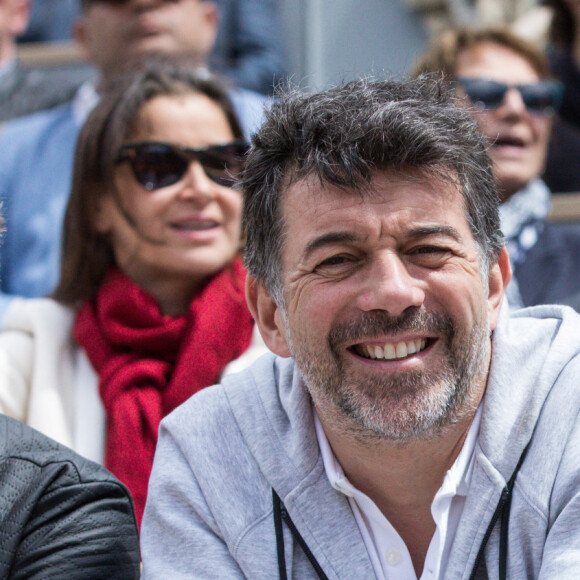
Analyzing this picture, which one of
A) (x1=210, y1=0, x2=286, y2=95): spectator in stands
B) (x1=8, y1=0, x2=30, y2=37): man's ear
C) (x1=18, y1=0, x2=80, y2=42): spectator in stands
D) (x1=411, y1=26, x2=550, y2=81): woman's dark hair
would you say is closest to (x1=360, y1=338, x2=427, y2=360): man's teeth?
(x1=411, y1=26, x2=550, y2=81): woman's dark hair

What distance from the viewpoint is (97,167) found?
2908mm

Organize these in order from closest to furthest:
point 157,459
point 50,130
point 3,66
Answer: point 157,459
point 50,130
point 3,66

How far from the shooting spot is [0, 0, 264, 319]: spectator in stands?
338 centimetres

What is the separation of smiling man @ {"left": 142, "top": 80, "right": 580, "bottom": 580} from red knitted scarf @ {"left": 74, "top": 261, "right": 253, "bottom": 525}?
0.63m

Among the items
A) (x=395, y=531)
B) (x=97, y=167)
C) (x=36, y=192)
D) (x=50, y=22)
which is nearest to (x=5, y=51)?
(x=50, y=22)

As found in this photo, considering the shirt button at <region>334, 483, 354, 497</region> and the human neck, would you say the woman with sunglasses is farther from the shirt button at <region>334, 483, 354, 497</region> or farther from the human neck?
the human neck

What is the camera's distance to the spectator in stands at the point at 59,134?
3375mm

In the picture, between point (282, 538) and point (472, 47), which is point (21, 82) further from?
point (282, 538)

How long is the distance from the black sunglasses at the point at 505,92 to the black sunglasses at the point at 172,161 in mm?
943

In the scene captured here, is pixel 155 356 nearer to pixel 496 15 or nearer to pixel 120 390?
pixel 120 390

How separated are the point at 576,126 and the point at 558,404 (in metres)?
2.51

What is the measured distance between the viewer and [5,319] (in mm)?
2775

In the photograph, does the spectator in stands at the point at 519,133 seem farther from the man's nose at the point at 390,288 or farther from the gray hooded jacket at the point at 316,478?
the man's nose at the point at 390,288

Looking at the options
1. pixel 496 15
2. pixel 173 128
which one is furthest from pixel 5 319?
pixel 496 15
